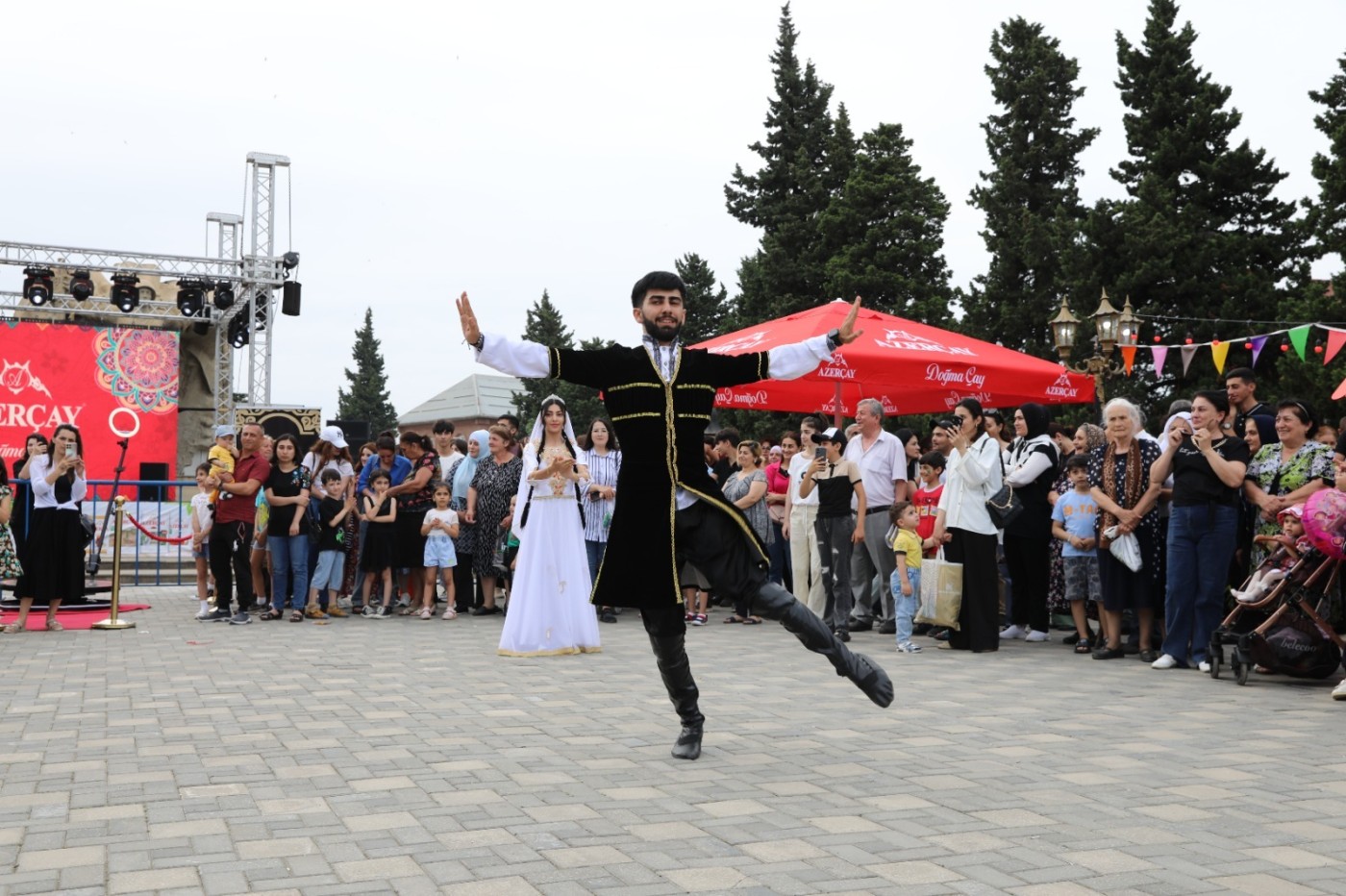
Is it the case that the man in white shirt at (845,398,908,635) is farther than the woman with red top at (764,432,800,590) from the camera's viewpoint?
No

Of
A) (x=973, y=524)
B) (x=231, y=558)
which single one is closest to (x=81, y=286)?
(x=231, y=558)

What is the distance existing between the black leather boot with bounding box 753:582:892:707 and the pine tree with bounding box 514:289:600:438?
51046 millimetres

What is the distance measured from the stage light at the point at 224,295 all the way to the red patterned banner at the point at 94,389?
279 cm

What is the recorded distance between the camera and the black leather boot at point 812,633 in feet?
17.6

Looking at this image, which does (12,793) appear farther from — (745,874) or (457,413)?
(457,413)

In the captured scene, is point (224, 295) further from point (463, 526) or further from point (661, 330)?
point (661, 330)

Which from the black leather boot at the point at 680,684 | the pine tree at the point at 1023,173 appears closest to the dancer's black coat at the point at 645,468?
the black leather boot at the point at 680,684

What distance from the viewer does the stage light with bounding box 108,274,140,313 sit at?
28828 mm

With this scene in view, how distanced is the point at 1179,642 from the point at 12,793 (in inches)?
281

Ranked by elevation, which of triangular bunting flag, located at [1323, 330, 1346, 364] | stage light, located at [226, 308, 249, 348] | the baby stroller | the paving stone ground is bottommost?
the paving stone ground

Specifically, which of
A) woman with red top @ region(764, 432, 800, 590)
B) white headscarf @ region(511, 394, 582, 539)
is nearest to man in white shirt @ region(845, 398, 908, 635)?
woman with red top @ region(764, 432, 800, 590)

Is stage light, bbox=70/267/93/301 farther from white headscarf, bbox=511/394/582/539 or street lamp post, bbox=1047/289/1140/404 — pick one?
white headscarf, bbox=511/394/582/539

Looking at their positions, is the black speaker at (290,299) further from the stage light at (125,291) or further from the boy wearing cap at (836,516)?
the boy wearing cap at (836,516)

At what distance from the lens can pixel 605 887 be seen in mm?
3533
